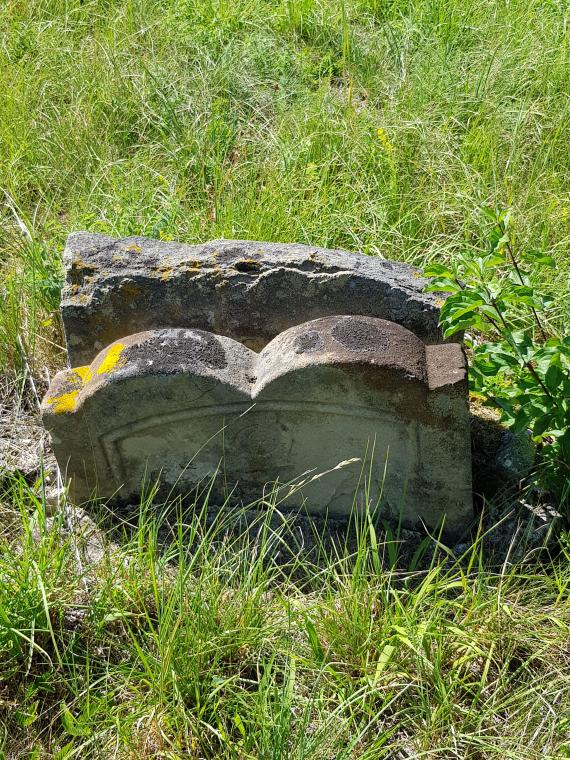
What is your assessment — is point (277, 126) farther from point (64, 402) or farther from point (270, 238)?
point (64, 402)

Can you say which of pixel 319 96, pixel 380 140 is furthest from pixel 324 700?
pixel 319 96

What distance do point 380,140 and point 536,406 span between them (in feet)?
6.44

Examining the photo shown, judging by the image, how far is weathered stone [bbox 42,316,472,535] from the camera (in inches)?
98.5

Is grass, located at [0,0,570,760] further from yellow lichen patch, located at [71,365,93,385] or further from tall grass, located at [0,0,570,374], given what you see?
yellow lichen patch, located at [71,365,93,385]

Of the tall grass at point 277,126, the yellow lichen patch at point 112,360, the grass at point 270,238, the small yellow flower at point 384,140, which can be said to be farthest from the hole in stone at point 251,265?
the small yellow flower at point 384,140

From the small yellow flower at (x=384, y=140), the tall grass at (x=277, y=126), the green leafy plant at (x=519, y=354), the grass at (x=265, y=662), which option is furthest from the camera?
the small yellow flower at (x=384, y=140)

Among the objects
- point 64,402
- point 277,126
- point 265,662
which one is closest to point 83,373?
point 64,402

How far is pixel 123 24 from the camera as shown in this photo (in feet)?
16.5

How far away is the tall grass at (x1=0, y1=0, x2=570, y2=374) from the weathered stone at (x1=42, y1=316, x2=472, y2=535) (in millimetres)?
819

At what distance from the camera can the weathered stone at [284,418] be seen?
250cm

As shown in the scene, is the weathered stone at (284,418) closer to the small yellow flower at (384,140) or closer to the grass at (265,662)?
the grass at (265,662)

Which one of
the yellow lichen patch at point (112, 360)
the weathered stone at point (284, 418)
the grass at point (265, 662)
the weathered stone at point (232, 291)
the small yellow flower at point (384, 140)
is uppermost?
the small yellow flower at point (384, 140)

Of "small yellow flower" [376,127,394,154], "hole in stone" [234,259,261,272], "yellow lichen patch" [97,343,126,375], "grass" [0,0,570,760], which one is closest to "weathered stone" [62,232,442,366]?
"hole in stone" [234,259,261,272]

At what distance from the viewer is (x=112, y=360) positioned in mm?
2584
